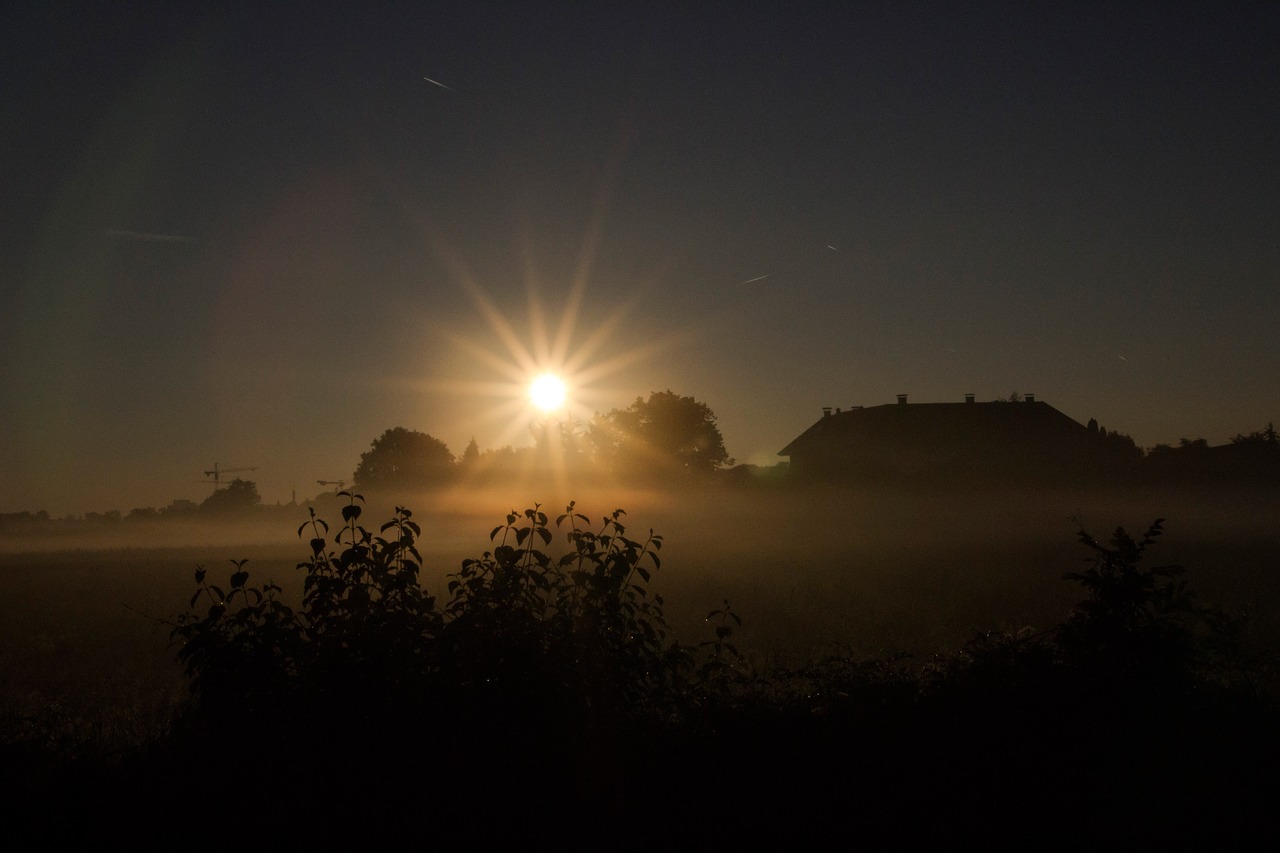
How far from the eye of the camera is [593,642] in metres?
6.07

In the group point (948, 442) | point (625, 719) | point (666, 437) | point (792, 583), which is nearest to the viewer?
point (625, 719)

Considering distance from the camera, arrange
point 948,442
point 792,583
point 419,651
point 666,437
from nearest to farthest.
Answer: point 419,651 → point 792,583 → point 948,442 → point 666,437

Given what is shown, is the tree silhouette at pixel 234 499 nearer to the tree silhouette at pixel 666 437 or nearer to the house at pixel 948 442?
the tree silhouette at pixel 666 437

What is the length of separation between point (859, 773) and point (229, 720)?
12.7 ft

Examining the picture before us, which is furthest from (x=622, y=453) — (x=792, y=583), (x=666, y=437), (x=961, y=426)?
(x=792, y=583)

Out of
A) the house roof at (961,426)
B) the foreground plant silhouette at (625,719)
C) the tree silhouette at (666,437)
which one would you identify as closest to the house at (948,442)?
the house roof at (961,426)

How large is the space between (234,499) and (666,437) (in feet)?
181

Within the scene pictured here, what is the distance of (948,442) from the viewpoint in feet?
207

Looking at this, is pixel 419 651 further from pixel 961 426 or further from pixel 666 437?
pixel 666 437

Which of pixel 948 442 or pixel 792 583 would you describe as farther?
pixel 948 442

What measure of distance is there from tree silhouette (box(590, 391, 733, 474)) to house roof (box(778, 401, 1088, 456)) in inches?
1234

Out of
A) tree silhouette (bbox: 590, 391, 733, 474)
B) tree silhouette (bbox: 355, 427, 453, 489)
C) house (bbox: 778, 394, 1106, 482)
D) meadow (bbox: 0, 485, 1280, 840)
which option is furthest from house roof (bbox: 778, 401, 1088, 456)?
tree silhouette (bbox: 355, 427, 453, 489)

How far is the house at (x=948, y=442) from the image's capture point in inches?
2282

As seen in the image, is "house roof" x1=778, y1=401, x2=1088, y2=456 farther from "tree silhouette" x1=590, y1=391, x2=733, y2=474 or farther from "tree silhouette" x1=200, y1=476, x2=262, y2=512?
"tree silhouette" x1=200, y1=476, x2=262, y2=512
